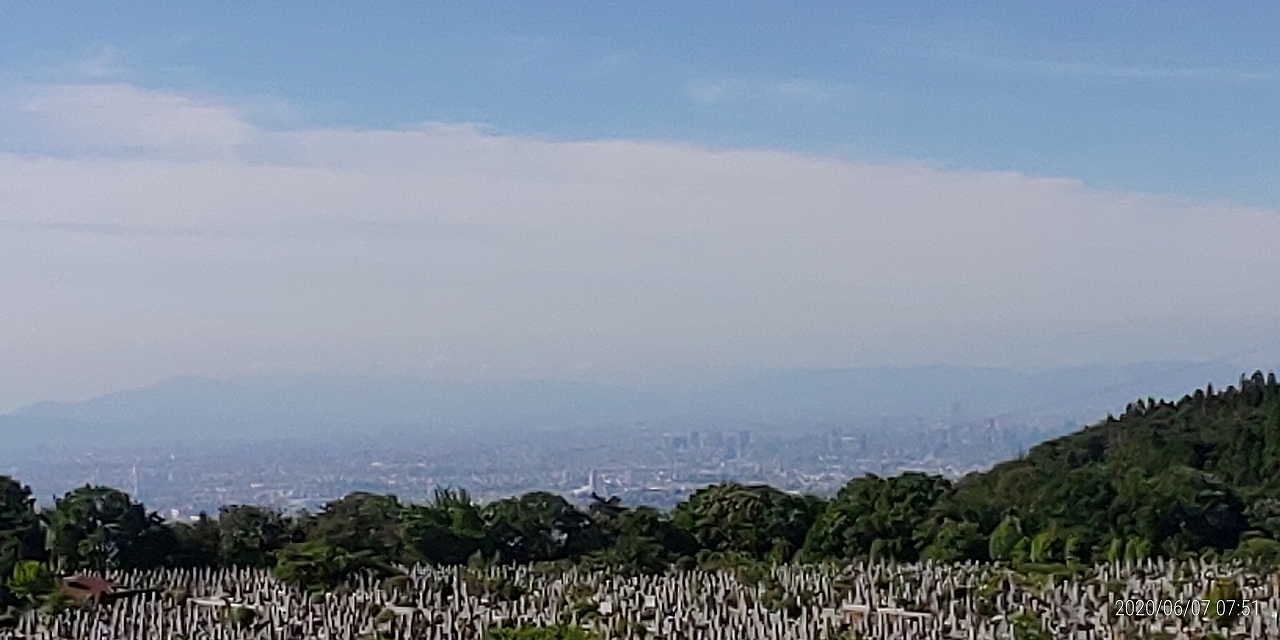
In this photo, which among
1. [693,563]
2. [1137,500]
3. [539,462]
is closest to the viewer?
[693,563]

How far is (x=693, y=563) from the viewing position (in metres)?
26.0

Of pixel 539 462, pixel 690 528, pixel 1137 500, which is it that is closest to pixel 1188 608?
pixel 1137 500

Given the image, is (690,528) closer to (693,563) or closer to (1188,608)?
(693,563)

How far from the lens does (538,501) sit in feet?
89.4

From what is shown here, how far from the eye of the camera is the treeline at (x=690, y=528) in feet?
82.2

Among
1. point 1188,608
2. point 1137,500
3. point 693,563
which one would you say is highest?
point 1137,500

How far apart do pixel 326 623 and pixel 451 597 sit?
228 cm

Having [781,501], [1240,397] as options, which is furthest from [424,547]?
[1240,397]

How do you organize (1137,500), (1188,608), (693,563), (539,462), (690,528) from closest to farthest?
(1188,608), (693,563), (1137,500), (690,528), (539,462)

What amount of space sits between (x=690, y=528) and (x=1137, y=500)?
7.33 metres

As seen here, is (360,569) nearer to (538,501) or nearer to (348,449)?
(538,501)

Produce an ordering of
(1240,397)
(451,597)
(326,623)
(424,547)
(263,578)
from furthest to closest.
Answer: (1240,397) → (424,547) → (263,578) → (451,597) → (326,623)

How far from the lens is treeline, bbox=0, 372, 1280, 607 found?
82.2 feet

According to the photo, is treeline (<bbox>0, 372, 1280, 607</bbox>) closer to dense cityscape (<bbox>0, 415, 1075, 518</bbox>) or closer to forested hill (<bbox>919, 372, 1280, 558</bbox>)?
forested hill (<bbox>919, 372, 1280, 558</bbox>)
